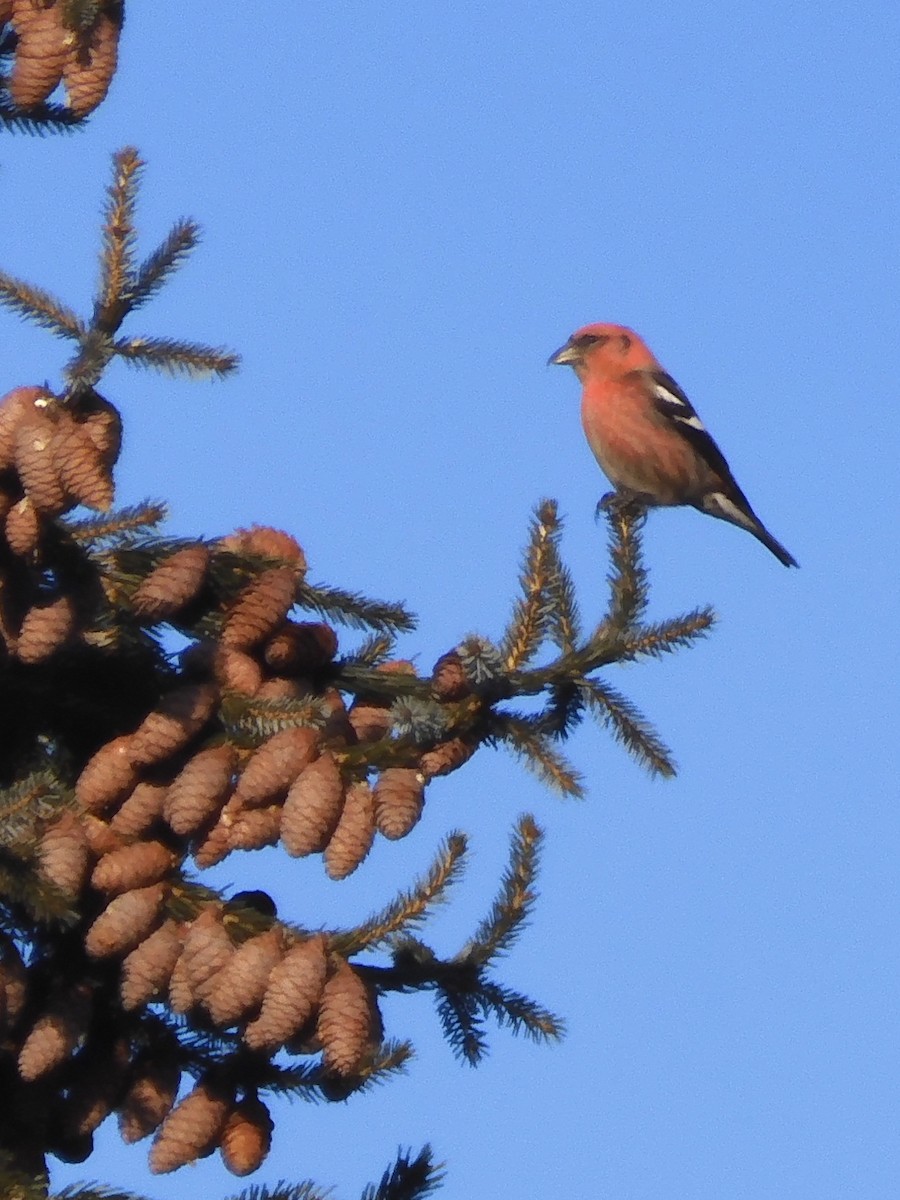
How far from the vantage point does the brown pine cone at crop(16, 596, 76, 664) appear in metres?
2.71

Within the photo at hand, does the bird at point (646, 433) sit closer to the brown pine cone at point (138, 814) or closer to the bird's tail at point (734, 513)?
the bird's tail at point (734, 513)

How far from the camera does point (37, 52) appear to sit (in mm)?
3057

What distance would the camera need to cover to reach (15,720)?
3098 millimetres

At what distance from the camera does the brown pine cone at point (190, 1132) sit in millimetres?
2639

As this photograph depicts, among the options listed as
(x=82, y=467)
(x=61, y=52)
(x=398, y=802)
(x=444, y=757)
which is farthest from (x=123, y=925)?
(x=61, y=52)

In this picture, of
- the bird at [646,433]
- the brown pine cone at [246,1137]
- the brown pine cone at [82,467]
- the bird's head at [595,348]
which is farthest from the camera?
the bird's head at [595,348]

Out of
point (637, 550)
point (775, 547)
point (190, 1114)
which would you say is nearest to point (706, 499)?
point (775, 547)

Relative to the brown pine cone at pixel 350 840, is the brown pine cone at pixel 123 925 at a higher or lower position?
lower

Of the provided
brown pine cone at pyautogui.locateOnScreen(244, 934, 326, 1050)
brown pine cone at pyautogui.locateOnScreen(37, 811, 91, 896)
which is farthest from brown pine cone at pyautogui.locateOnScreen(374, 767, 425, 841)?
brown pine cone at pyautogui.locateOnScreen(37, 811, 91, 896)


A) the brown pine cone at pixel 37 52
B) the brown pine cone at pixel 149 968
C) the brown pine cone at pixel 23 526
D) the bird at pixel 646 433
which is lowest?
the brown pine cone at pixel 149 968

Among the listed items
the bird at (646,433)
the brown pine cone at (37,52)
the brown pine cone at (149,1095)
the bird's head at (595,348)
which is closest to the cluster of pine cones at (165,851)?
the brown pine cone at (149,1095)

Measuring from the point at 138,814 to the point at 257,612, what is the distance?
1.49 feet

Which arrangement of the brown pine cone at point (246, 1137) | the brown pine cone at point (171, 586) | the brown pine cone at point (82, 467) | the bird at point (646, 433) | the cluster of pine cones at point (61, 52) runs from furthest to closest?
the bird at point (646, 433), the cluster of pine cones at point (61, 52), the brown pine cone at point (171, 586), the brown pine cone at point (246, 1137), the brown pine cone at point (82, 467)

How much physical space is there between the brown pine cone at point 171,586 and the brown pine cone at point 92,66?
0.90 meters
